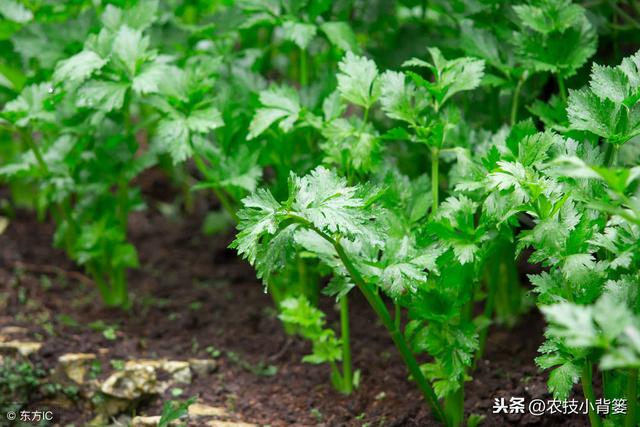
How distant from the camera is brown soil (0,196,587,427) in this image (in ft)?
6.49

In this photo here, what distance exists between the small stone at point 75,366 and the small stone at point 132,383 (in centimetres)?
12

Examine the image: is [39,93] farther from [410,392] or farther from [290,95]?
[410,392]

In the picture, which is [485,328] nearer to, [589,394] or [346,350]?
[346,350]

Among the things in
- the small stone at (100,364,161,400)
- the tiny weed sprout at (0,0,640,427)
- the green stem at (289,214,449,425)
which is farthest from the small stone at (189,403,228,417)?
the green stem at (289,214,449,425)

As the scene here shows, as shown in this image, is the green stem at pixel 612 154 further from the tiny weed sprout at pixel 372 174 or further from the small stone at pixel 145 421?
the small stone at pixel 145 421

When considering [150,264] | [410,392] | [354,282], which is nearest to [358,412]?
[410,392]

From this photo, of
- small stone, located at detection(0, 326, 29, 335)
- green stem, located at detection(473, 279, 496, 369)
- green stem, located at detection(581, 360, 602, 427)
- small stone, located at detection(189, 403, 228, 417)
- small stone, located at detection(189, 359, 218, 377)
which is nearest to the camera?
green stem, located at detection(581, 360, 602, 427)

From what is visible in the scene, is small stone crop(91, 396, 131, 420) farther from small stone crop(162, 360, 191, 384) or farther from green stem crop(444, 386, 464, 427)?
green stem crop(444, 386, 464, 427)

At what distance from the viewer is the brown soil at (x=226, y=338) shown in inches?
77.9

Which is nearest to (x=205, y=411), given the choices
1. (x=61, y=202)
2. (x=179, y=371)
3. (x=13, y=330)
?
(x=179, y=371)

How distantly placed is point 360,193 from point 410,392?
76 cm

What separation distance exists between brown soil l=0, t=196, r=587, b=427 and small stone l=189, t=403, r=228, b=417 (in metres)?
0.05

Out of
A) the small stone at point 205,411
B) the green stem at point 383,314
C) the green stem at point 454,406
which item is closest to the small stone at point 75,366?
the small stone at point 205,411

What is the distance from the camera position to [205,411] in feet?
6.45
